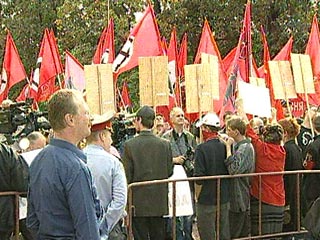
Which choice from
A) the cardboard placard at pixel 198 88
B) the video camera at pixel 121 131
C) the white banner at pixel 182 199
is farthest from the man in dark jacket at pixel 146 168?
the cardboard placard at pixel 198 88

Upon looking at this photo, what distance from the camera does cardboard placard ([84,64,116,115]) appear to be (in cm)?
1129

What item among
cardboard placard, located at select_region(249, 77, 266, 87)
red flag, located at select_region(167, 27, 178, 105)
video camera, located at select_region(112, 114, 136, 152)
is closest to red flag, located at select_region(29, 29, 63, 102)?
red flag, located at select_region(167, 27, 178, 105)

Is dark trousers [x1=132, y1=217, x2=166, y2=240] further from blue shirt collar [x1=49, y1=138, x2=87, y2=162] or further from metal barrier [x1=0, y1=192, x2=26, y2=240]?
blue shirt collar [x1=49, y1=138, x2=87, y2=162]

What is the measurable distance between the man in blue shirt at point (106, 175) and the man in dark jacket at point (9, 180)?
0.65 meters

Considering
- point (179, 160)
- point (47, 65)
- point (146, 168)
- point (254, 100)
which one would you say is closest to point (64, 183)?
point (146, 168)

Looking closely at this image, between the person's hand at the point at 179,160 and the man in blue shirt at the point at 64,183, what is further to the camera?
the person's hand at the point at 179,160

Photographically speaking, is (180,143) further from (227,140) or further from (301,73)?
(301,73)

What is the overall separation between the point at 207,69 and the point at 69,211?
758 centimetres

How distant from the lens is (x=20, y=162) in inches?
242

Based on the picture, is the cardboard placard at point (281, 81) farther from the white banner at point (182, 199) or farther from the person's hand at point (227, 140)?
the white banner at point (182, 199)

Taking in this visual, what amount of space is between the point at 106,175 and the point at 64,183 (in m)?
1.47

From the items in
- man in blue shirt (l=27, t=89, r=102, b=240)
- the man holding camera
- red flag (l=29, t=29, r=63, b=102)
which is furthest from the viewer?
red flag (l=29, t=29, r=63, b=102)

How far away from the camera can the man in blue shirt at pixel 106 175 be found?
5734 mm

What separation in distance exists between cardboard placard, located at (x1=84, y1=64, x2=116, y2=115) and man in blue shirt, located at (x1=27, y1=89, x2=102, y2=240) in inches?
267
